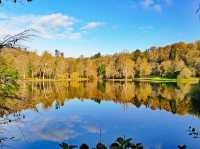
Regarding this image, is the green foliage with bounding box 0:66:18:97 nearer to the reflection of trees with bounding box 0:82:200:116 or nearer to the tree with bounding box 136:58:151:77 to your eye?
the reflection of trees with bounding box 0:82:200:116

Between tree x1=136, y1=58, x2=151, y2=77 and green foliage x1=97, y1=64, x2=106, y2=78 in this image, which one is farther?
green foliage x1=97, y1=64, x2=106, y2=78

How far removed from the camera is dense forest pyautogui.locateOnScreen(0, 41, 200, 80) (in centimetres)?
8219

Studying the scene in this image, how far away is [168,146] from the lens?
12.9 metres

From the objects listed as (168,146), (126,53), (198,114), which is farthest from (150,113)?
(126,53)

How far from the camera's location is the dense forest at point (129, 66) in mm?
82188

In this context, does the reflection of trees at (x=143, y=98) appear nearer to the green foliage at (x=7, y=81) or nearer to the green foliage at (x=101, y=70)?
the green foliage at (x=7, y=81)

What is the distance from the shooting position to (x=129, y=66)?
8944cm

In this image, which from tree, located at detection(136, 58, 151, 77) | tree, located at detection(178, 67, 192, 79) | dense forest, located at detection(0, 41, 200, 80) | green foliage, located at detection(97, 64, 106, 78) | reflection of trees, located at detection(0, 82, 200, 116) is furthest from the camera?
green foliage, located at detection(97, 64, 106, 78)

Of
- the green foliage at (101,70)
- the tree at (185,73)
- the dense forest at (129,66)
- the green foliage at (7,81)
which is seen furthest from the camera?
the green foliage at (101,70)

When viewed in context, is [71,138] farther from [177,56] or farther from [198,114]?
[177,56]

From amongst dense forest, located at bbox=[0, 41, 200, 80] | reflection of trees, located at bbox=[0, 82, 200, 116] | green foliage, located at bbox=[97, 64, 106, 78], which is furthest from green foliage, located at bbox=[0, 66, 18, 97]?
green foliage, located at bbox=[97, 64, 106, 78]

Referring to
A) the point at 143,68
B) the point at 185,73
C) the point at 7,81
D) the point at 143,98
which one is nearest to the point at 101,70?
the point at 143,68

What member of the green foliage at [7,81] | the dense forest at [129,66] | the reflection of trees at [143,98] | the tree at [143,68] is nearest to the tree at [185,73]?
the dense forest at [129,66]

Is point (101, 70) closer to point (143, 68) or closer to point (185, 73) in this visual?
point (143, 68)
